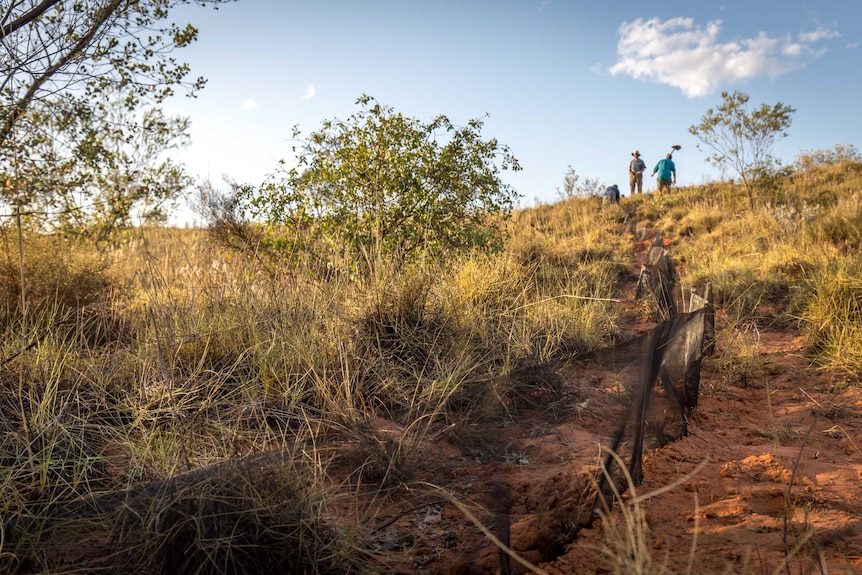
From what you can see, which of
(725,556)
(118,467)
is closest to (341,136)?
(118,467)

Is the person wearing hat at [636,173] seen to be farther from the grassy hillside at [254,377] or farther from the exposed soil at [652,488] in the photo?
the exposed soil at [652,488]

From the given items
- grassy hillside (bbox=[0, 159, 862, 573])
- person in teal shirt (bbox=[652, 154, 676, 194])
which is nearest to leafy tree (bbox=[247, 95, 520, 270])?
grassy hillside (bbox=[0, 159, 862, 573])

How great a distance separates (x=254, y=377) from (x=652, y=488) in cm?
210

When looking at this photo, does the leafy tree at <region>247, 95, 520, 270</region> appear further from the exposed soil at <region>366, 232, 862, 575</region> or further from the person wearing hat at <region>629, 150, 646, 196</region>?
the person wearing hat at <region>629, 150, 646, 196</region>

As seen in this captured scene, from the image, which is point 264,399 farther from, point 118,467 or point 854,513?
point 854,513

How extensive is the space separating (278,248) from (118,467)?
12.5 feet

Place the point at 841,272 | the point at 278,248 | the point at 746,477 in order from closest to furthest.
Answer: the point at 746,477 < the point at 841,272 < the point at 278,248

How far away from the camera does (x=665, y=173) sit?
1753 centimetres

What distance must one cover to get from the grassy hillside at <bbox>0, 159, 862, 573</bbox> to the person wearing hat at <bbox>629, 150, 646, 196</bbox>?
1311 centimetres

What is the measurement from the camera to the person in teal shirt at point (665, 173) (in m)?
17.5

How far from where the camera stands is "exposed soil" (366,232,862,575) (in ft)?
6.09

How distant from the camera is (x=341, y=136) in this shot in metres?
6.23

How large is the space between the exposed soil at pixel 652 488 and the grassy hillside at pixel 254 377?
19cm

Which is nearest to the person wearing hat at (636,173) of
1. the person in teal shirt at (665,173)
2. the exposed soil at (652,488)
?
the person in teal shirt at (665,173)
